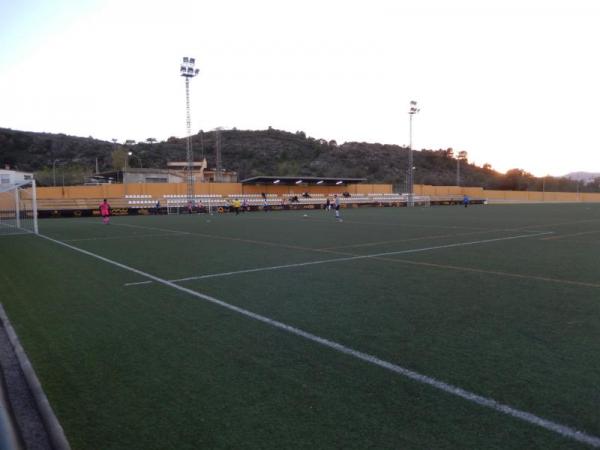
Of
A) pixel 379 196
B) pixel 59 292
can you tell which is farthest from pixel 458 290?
pixel 379 196

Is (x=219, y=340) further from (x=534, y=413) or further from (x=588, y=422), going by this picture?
(x=588, y=422)

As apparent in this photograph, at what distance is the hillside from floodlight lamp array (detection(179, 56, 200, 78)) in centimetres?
4472

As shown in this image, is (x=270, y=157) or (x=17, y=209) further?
(x=270, y=157)

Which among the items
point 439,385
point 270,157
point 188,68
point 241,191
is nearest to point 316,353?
point 439,385

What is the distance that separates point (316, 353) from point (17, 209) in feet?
76.4

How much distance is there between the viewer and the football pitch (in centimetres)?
338

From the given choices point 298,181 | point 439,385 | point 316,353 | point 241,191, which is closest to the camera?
point 439,385

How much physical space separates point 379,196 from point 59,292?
2069 inches

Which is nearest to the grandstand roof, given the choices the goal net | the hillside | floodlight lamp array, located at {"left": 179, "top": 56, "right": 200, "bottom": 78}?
floodlight lamp array, located at {"left": 179, "top": 56, "right": 200, "bottom": 78}

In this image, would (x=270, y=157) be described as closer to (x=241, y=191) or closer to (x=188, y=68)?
(x=241, y=191)

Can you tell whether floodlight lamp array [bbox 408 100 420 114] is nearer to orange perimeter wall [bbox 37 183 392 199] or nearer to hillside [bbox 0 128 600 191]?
orange perimeter wall [bbox 37 183 392 199]

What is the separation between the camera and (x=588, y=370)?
4.39m

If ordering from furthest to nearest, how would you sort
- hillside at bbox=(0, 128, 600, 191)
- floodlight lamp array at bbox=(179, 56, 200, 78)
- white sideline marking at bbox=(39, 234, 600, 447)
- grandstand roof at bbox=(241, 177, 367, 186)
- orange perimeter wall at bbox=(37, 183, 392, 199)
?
1. hillside at bbox=(0, 128, 600, 191)
2. grandstand roof at bbox=(241, 177, 367, 186)
3. orange perimeter wall at bbox=(37, 183, 392, 199)
4. floodlight lamp array at bbox=(179, 56, 200, 78)
5. white sideline marking at bbox=(39, 234, 600, 447)

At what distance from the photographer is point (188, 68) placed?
38.3 meters
